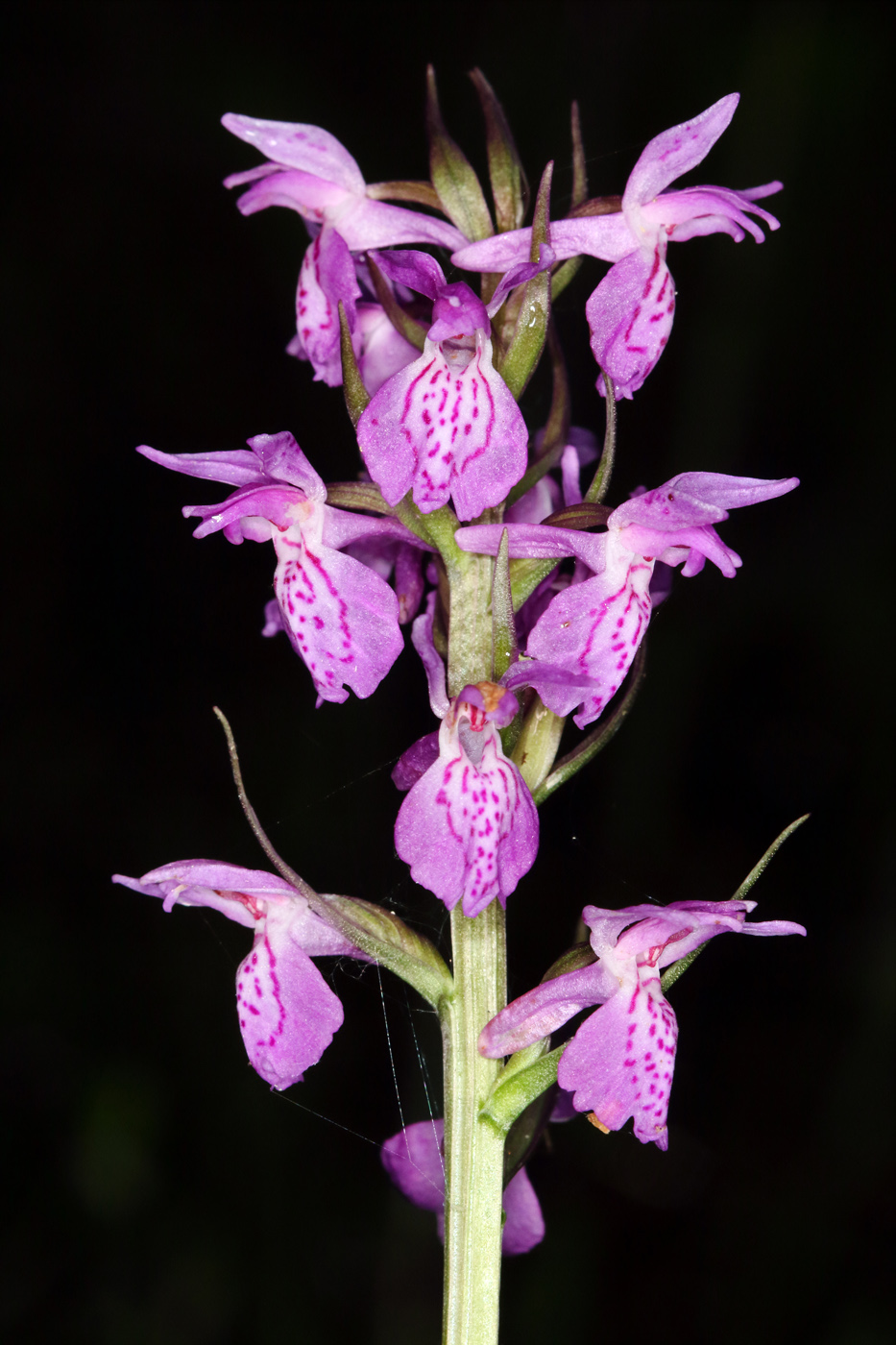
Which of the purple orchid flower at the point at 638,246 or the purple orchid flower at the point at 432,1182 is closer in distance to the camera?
the purple orchid flower at the point at 638,246

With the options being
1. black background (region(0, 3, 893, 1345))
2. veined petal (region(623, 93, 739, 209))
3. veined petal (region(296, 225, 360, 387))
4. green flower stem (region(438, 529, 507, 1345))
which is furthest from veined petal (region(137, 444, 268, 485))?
black background (region(0, 3, 893, 1345))

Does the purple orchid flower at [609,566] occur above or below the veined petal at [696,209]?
below

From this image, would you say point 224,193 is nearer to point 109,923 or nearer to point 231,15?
point 231,15

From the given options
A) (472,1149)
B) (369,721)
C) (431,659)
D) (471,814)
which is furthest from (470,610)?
(369,721)

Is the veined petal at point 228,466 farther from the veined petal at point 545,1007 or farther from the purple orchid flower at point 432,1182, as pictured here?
the purple orchid flower at point 432,1182

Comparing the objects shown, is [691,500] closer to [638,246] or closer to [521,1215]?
[638,246]

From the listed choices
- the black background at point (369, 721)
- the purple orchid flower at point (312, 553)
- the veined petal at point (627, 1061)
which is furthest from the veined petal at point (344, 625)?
the black background at point (369, 721)
